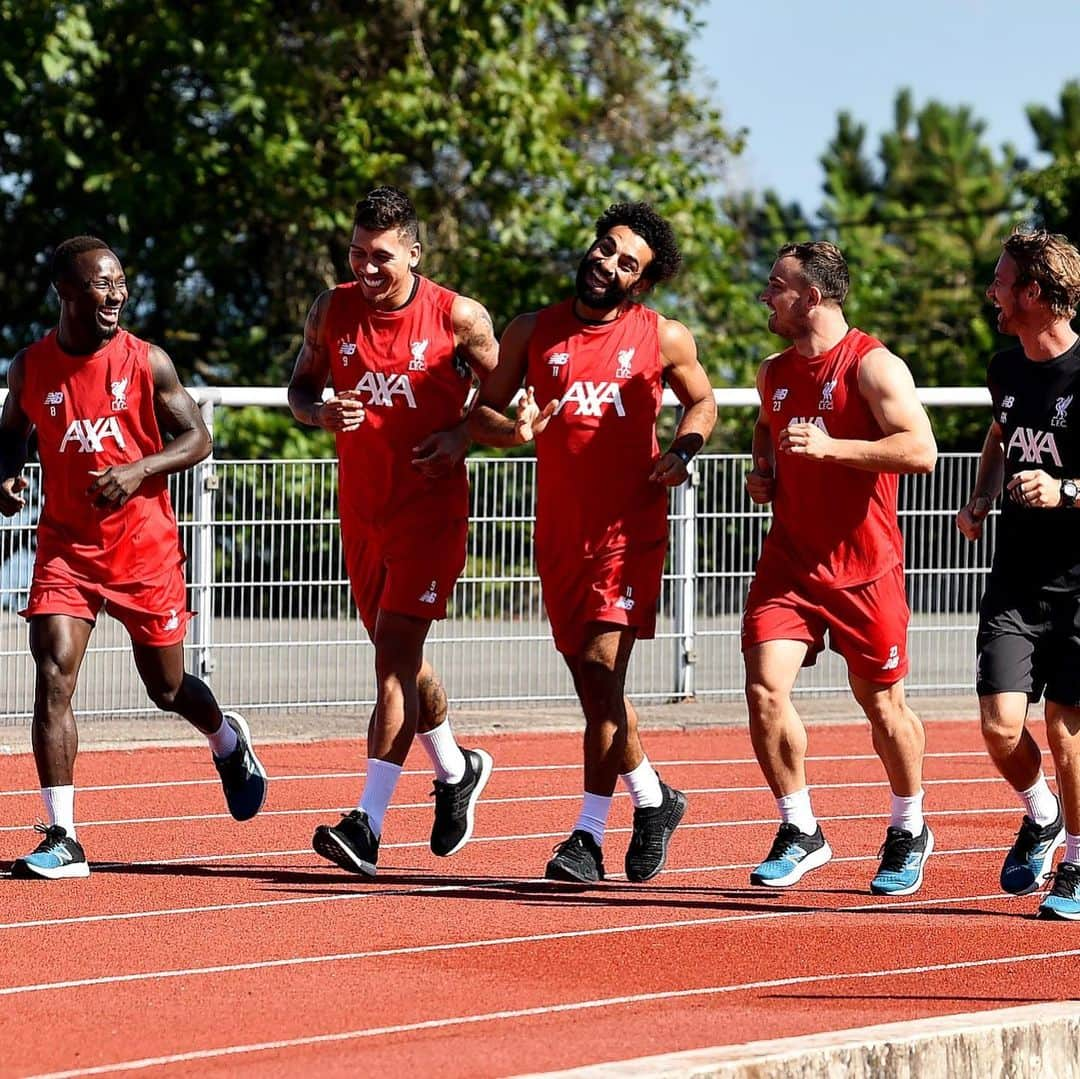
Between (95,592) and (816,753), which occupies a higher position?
(95,592)

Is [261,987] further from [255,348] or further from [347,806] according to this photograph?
[255,348]

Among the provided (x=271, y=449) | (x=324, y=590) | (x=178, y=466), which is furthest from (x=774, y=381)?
(x=271, y=449)

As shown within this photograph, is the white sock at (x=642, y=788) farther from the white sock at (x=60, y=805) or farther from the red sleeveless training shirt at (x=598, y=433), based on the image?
the white sock at (x=60, y=805)

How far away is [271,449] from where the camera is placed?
19453 mm

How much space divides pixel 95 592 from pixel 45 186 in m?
16.2

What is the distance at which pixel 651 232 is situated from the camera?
771cm

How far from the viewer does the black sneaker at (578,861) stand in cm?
760

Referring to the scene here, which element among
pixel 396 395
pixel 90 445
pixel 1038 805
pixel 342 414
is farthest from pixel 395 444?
pixel 1038 805

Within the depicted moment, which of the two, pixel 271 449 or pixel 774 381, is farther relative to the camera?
pixel 271 449

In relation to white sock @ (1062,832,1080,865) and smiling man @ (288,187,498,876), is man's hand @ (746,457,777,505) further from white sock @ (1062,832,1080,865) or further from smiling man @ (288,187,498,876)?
white sock @ (1062,832,1080,865)

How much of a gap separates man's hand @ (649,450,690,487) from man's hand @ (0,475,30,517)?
2.38 m

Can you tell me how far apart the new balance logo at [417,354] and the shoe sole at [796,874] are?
86.4 inches

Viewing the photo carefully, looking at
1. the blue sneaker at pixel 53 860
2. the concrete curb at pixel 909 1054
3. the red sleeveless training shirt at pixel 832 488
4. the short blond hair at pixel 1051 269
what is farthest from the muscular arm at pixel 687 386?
the concrete curb at pixel 909 1054

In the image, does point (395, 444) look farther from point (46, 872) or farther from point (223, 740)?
point (46, 872)
